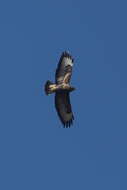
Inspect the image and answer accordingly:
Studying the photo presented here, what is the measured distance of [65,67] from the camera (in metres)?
39.2

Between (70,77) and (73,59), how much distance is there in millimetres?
1392

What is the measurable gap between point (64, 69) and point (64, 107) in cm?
221

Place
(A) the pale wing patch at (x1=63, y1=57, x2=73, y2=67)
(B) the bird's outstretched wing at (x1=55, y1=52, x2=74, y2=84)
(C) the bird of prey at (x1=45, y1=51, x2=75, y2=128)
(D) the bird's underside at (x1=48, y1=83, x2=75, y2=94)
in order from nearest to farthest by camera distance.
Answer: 1. (D) the bird's underside at (x1=48, y1=83, x2=75, y2=94)
2. (C) the bird of prey at (x1=45, y1=51, x2=75, y2=128)
3. (B) the bird's outstretched wing at (x1=55, y1=52, x2=74, y2=84)
4. (A) the pale wing patch at (x1=63, y1=57, x2=73, y2=67)

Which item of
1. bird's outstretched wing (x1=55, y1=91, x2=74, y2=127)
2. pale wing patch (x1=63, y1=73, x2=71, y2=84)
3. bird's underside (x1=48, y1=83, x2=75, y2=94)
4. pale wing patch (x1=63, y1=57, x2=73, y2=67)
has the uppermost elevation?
pale wing patch (x1=63, y1=57, x2=73, y2=67)

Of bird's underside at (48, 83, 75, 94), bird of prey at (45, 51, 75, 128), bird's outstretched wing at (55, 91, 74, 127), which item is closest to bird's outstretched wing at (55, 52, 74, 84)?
bird of prey at (45, 51, 75, 128)

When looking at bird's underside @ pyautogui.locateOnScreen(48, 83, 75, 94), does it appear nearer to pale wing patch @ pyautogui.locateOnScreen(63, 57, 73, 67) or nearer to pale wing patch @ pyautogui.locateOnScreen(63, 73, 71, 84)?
pale wing patch @ pyautogui.locateOnScreen(63, 73, 71, 84)

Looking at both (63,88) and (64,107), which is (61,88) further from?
(64,107)

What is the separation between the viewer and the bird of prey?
38.1 m

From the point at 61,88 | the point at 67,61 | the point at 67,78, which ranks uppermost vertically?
the point at 67,61

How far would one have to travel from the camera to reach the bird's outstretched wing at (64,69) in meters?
38.5

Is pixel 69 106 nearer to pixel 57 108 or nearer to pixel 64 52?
pixel 57 108

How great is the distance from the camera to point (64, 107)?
38938 mm

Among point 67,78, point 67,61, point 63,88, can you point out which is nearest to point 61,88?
point 63,88

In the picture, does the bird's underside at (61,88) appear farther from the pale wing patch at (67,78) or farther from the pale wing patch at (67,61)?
the pale wing patch at (67,61)
